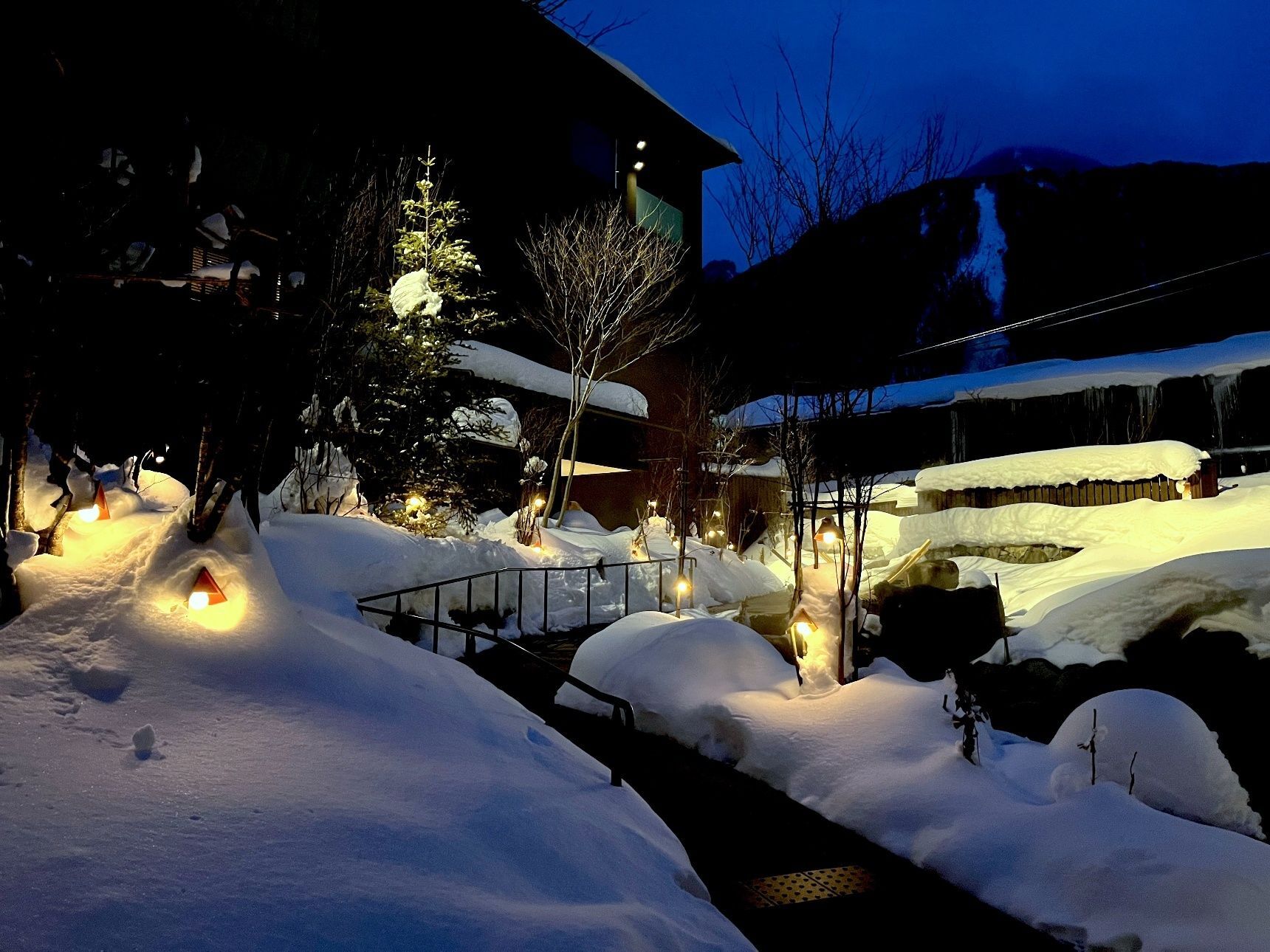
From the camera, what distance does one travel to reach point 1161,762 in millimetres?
5414

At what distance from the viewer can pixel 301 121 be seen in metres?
6.55

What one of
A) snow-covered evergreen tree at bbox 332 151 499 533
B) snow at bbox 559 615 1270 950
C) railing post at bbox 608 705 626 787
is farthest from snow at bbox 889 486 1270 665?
snow-covered evergreen tree at bbox 332 151 499 533

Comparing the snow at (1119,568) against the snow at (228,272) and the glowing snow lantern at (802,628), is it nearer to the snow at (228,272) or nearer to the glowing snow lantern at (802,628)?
the glowing snow lantern at (802,628)

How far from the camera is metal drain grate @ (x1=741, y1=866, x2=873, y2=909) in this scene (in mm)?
4559

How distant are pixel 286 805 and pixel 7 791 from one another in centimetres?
94

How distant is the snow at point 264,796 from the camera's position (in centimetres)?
232

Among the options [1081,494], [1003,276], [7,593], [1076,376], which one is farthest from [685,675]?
[1003,276]

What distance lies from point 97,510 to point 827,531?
7.93m

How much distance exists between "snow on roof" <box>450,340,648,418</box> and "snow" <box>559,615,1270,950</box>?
11.2 metres

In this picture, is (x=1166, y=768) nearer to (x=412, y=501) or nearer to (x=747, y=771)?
(x=747, y=771)

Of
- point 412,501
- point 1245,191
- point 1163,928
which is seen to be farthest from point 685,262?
point 1163,928

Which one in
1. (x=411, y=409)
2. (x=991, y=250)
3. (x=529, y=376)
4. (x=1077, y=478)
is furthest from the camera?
(x=991, y=250)

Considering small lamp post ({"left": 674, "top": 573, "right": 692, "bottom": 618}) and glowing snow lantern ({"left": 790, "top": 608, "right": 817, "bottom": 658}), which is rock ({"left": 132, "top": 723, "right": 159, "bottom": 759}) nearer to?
glowing snow lantern ({"left": 790, "top": 608, "right": 817, "bottom": 658})

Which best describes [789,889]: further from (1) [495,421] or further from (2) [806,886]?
(1) [495,421]
